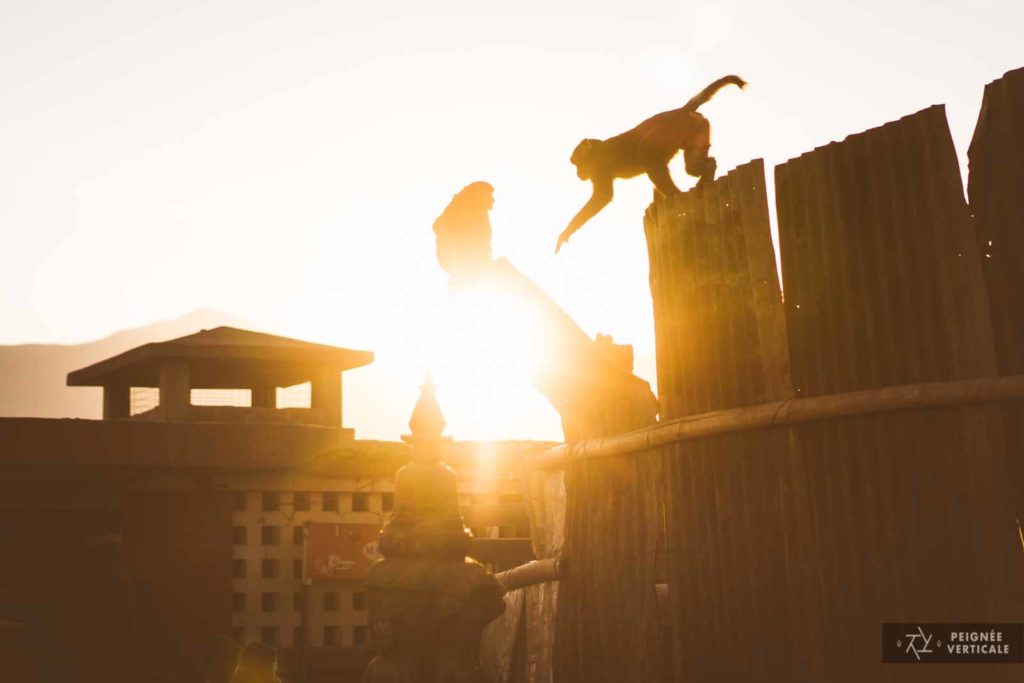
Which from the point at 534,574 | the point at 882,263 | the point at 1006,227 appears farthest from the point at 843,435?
the point at 534,574

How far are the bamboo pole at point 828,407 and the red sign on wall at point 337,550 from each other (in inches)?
343

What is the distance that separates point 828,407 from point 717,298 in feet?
2.94

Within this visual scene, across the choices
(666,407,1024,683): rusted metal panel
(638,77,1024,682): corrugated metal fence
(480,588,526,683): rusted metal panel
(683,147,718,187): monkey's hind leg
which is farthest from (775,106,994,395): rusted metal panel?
(480,588,526,683): rusted metal panel

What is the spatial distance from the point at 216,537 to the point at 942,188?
446 inches

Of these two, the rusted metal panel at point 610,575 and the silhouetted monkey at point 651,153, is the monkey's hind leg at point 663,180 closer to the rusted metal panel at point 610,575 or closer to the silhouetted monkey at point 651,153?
the silhouetted monkey at point 651,153

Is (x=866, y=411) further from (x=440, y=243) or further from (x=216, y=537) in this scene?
(x=216, y=537)

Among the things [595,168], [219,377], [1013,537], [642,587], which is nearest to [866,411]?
[1013,537]

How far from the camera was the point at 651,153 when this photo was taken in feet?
20.8

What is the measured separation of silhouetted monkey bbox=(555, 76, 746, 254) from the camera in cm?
625

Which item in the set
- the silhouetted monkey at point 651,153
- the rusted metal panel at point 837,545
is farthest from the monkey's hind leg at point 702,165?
the rusted metal panel at point 837,545

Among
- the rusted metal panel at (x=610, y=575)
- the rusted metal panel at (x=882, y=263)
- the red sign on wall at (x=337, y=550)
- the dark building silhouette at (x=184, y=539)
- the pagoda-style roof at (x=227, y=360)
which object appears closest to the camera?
the rusted metal panel at (x=882, y=263)

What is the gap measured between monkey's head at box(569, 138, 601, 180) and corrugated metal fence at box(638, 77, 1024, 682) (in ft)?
3.00

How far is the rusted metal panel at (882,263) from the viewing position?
4.64m

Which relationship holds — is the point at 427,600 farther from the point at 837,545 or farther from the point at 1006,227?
the point at 1006,227
